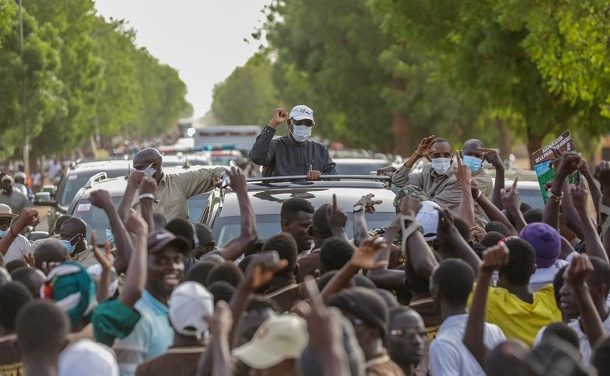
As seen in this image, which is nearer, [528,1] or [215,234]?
[215,234]

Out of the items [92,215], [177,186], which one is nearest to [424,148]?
[177,186]

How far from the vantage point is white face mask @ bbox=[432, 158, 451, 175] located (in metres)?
10.7

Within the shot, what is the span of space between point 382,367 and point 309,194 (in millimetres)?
5152

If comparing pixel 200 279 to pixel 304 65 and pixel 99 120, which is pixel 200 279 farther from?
pixel 99 120

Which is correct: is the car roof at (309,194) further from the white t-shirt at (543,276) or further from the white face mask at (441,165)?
the white t-shirt at (543,276)

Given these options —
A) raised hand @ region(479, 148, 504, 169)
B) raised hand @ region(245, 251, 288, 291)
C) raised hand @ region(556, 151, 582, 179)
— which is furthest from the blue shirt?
raised hand @ region(479, 148, 504, 169)

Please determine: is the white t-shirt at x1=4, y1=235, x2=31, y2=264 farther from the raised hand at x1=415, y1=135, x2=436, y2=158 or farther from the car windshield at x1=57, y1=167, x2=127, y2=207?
the car windshield at x1=57, y1=167, x2=127, y2=207

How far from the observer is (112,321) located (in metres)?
6.13

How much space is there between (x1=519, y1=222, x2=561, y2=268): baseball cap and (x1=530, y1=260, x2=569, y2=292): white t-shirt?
34 millimetres

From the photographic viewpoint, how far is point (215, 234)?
10148mm

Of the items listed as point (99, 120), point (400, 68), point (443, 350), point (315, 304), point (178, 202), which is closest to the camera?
point (315, 304)

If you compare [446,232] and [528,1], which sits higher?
[528,1]

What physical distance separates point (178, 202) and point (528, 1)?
45.4 feet

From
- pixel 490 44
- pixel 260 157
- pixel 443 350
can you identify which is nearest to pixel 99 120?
pixel 490 44
